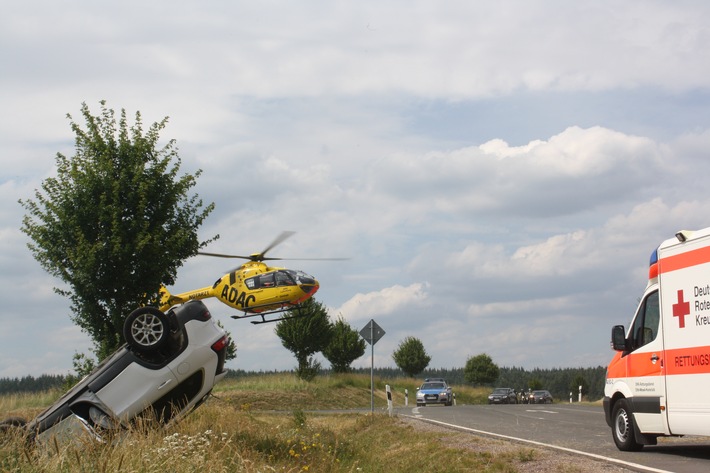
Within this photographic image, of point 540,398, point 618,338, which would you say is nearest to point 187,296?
point 618,338

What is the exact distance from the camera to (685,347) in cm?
1185

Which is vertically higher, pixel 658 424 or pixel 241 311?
pixel 241 311

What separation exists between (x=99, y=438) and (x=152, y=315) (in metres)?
2.33

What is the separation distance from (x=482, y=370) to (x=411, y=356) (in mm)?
17336

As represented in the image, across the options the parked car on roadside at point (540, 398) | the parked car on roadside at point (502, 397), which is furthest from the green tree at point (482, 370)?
the parked car on roadside at point (502, 397)

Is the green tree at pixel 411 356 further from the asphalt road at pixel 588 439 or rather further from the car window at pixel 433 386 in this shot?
the asphalt road at pixel 588 439

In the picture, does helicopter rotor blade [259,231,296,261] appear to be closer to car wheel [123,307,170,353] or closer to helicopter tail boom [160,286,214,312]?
helicopter tail boom [160,286,214,312]

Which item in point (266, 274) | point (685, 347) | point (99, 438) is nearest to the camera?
point (99, 438)

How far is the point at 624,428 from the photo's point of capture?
13398mm

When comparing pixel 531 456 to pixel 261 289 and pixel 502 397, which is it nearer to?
pixel 261 289

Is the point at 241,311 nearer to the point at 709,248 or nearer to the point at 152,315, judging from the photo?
the point at 152,315

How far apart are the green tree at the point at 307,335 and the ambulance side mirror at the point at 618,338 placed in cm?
3666

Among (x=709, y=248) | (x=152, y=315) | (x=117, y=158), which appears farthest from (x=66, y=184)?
(x=709, y=248)

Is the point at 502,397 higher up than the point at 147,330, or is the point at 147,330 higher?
the point at 147,330
